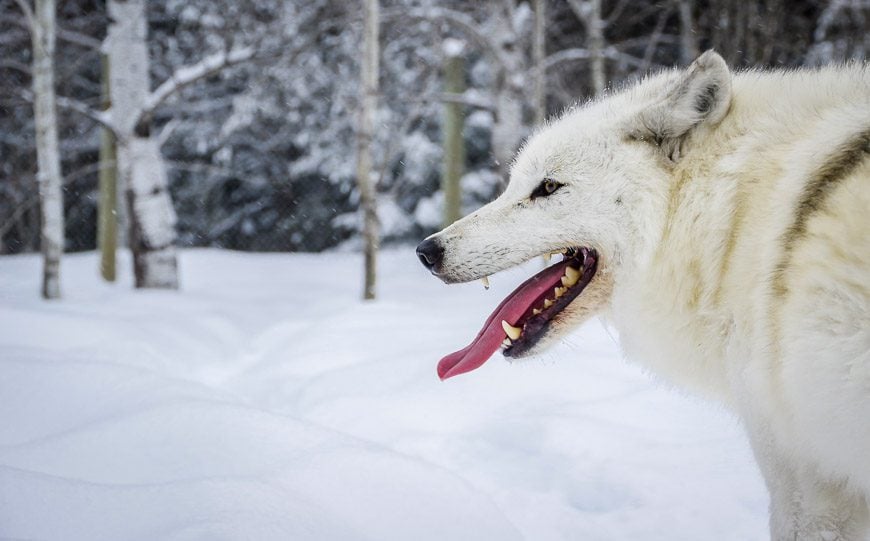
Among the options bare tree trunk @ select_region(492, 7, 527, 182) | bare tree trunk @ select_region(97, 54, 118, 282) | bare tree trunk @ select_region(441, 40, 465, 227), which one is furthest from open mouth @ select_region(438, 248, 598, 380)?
bare tree trunk @ select_region(97, 54, 118, 282)

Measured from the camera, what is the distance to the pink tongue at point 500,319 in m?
1.94

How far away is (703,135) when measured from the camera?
1639mm

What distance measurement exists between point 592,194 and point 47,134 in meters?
6.91

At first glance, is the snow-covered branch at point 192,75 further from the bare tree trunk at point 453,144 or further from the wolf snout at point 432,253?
the wolf snout at point 432,253

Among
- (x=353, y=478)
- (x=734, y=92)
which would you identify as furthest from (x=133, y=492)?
(x=734, y=92)

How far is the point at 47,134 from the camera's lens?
21.7 ft

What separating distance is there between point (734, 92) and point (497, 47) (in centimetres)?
683

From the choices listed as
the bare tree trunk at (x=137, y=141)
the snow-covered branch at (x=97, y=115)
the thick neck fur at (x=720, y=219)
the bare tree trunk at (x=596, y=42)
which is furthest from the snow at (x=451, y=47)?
the thick neck fur at (x=720, y=219)

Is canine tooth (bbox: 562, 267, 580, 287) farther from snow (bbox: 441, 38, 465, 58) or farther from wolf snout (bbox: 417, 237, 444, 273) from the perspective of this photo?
snow (bbox: 441, 38, 465, 58)

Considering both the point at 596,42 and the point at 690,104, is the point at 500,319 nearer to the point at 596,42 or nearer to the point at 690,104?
the point at 690,104

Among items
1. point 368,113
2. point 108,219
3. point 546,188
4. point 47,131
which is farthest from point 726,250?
point 108,219

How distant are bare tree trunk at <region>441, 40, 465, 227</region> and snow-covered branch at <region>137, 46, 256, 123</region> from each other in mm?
4308

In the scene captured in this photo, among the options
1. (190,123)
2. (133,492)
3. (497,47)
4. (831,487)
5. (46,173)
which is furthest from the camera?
(190,123)

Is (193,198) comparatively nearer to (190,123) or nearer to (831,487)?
(190,123)
